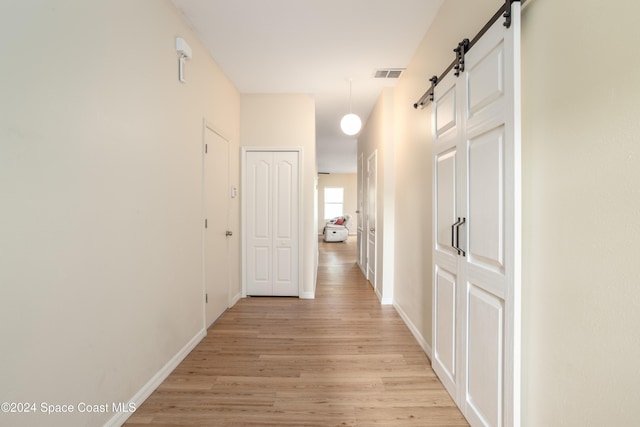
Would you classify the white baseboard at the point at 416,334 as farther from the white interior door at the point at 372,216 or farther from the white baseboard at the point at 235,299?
the white baseboard at the point at 235,299

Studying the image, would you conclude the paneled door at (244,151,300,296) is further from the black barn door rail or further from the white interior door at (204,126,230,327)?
the black barn door rail

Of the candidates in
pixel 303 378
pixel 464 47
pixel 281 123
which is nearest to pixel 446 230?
pixel 464 47

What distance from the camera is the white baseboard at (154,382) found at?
1.71 meters

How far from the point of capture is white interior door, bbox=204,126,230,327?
3107 mm

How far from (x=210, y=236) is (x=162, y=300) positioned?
3.47 feet

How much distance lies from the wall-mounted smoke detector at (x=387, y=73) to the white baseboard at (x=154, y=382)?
11.1 feet

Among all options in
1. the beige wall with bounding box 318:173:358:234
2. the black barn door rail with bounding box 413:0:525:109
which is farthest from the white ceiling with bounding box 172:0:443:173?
the beige wall with bounding box 318:173:358:234

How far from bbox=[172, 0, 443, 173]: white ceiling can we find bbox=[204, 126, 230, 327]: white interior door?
0.88 metres

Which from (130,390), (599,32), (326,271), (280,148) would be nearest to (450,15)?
(599,32)

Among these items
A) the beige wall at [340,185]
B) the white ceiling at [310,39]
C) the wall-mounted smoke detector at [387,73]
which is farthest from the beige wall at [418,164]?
the beige wall at [340,185]

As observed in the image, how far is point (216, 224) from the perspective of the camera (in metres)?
3.37

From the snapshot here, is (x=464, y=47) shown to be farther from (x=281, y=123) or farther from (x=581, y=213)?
(x=281, y=123)

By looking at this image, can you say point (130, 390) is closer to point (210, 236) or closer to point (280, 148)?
point (210, 236)

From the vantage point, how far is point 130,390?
1836mm
